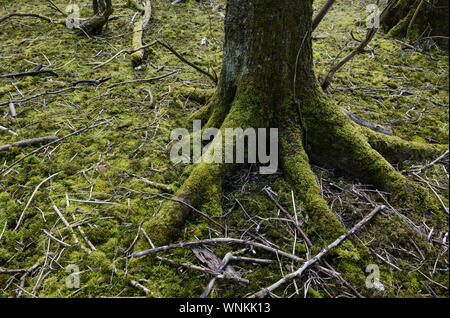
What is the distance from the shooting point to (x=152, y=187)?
3234 millimetres

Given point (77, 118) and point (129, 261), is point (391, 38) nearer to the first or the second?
point (77, 118)

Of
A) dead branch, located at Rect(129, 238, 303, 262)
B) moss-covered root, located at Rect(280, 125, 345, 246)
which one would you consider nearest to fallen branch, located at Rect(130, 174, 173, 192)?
dead branch, located at Rect(129, 238, 303, 262)

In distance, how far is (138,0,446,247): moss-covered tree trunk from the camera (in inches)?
113

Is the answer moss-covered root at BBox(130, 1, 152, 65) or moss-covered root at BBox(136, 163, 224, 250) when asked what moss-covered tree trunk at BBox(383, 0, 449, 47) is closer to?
moss-covered root at BBox(130, 1, 152, 65)

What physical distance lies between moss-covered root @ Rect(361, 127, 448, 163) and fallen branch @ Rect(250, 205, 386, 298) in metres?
0.96

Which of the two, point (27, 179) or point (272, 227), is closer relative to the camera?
point (272, 227)

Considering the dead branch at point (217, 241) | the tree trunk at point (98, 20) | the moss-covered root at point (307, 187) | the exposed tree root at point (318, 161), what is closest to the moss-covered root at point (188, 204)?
the exposed tree root at point (318, 161)

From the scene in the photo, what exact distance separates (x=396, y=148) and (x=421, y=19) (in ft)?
16.6

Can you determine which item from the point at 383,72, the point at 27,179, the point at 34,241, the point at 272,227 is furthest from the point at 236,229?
the point at 383,72

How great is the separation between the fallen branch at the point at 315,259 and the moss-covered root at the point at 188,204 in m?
0.90

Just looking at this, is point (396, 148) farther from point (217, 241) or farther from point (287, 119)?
point (217, 241)

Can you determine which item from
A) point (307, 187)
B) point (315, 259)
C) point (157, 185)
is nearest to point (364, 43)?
point (307, 187)

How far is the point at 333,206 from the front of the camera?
2961 millimetres
